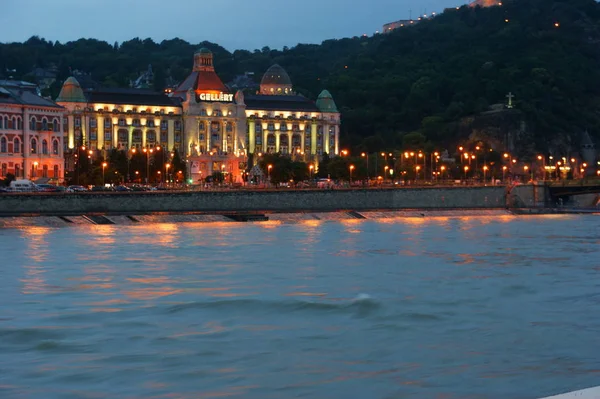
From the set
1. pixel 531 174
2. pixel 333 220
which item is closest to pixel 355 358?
pixel 333 220

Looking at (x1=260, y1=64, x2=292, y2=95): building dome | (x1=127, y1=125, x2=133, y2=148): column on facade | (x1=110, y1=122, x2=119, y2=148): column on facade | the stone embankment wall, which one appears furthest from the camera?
(x1=260, y1=64, x2=292, y2=95): building dome

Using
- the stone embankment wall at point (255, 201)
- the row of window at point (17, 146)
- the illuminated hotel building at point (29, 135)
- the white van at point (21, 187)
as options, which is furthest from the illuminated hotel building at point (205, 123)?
the stone embankment wall at point (255, 201)

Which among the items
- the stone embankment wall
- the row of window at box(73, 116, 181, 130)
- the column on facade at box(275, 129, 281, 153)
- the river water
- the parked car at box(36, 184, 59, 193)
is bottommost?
the river water

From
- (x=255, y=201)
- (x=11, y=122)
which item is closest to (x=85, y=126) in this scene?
(x=11, y=122)

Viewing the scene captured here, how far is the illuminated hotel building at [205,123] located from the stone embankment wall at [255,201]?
45.0 meters

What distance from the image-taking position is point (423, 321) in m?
33.5

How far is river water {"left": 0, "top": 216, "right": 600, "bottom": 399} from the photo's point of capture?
25203mm

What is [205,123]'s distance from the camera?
161m

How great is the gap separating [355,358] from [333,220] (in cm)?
6855

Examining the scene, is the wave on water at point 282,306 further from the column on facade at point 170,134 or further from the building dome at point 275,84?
the building dome at point 275,84

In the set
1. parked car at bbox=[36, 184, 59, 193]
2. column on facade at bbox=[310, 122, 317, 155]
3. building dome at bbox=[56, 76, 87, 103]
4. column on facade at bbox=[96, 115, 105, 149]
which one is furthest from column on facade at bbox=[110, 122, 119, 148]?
parked car at bbox=[36, 184, 59, 193]

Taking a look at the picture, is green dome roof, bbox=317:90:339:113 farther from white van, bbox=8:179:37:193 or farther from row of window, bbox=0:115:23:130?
white van, bbox=8:179:37:193

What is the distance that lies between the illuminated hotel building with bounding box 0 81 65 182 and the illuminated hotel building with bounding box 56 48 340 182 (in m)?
19.0

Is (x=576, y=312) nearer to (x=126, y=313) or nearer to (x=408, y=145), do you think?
(x=126, y=313)
